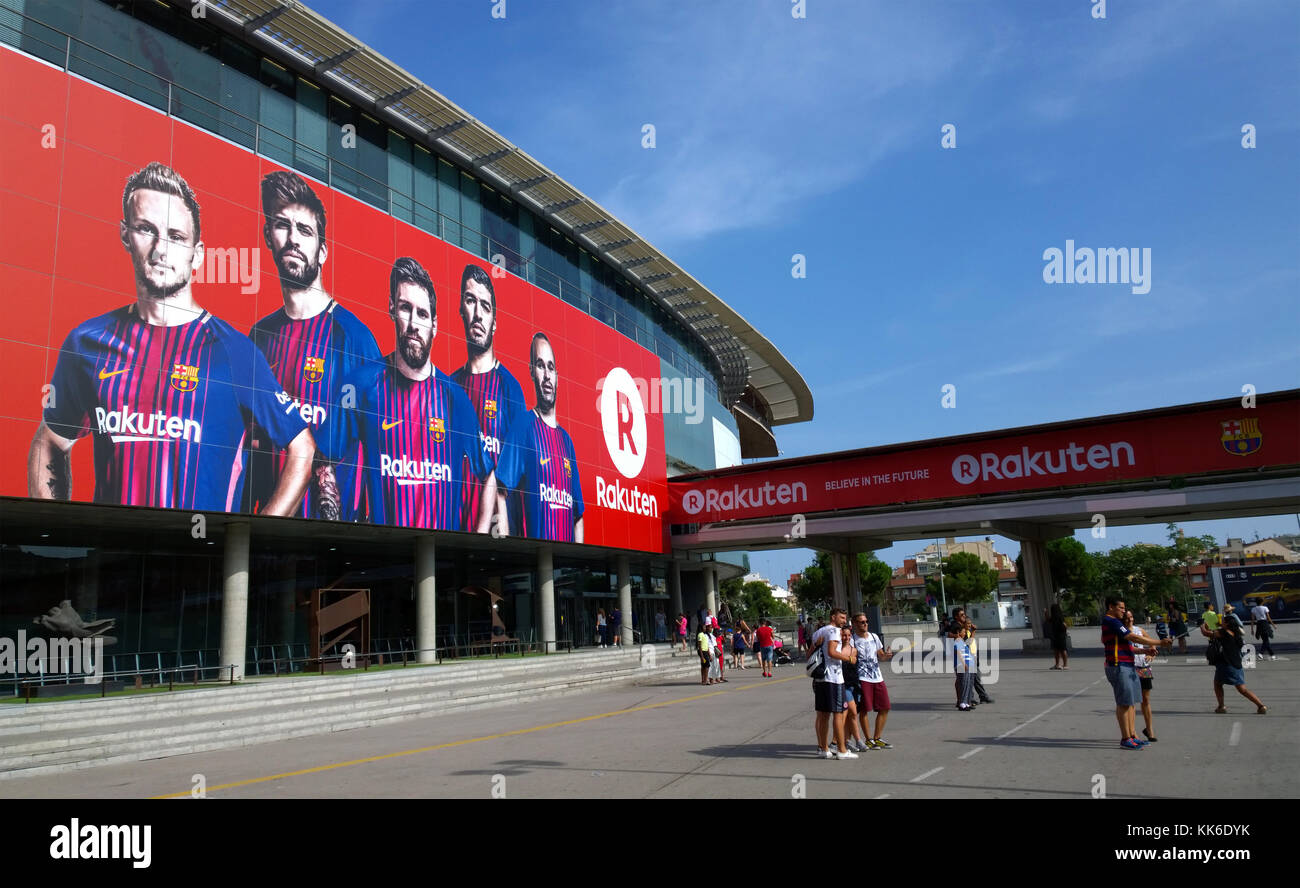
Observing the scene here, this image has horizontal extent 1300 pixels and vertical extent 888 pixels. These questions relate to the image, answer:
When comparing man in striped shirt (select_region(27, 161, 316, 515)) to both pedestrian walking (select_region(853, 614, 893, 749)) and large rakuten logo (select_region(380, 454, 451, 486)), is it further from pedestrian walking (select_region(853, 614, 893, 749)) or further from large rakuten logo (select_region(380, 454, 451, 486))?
pedestrian walking (select_region(853, 614, 893, 749))

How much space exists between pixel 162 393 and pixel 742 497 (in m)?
23.8

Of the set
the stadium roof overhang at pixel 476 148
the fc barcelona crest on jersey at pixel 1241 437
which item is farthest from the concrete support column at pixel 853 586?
the stadium roof overhang at pixel 476 148

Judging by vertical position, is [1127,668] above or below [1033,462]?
below

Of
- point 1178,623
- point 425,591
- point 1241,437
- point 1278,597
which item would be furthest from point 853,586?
point 1278,597

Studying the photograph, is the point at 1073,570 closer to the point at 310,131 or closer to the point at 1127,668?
the point at 310,131

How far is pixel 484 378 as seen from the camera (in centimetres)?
3192

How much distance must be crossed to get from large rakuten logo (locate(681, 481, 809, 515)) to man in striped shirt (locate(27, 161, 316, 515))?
19919mm

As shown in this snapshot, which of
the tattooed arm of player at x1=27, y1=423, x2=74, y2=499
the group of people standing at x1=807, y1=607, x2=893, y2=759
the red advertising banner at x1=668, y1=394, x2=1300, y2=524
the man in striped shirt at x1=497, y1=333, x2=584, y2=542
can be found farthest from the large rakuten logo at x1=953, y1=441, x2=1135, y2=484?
the tattooed arm of player at x1=27, y1=423, x2=74, y2=499

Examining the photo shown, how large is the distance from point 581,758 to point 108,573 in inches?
729

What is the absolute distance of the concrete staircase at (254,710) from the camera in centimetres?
1420

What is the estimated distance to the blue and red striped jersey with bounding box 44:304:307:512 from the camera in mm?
19688

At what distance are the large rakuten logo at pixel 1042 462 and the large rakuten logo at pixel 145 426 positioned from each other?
2568 cm

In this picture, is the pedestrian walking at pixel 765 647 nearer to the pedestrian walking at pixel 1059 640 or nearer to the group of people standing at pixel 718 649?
the group of people standing at pixel 718 649
